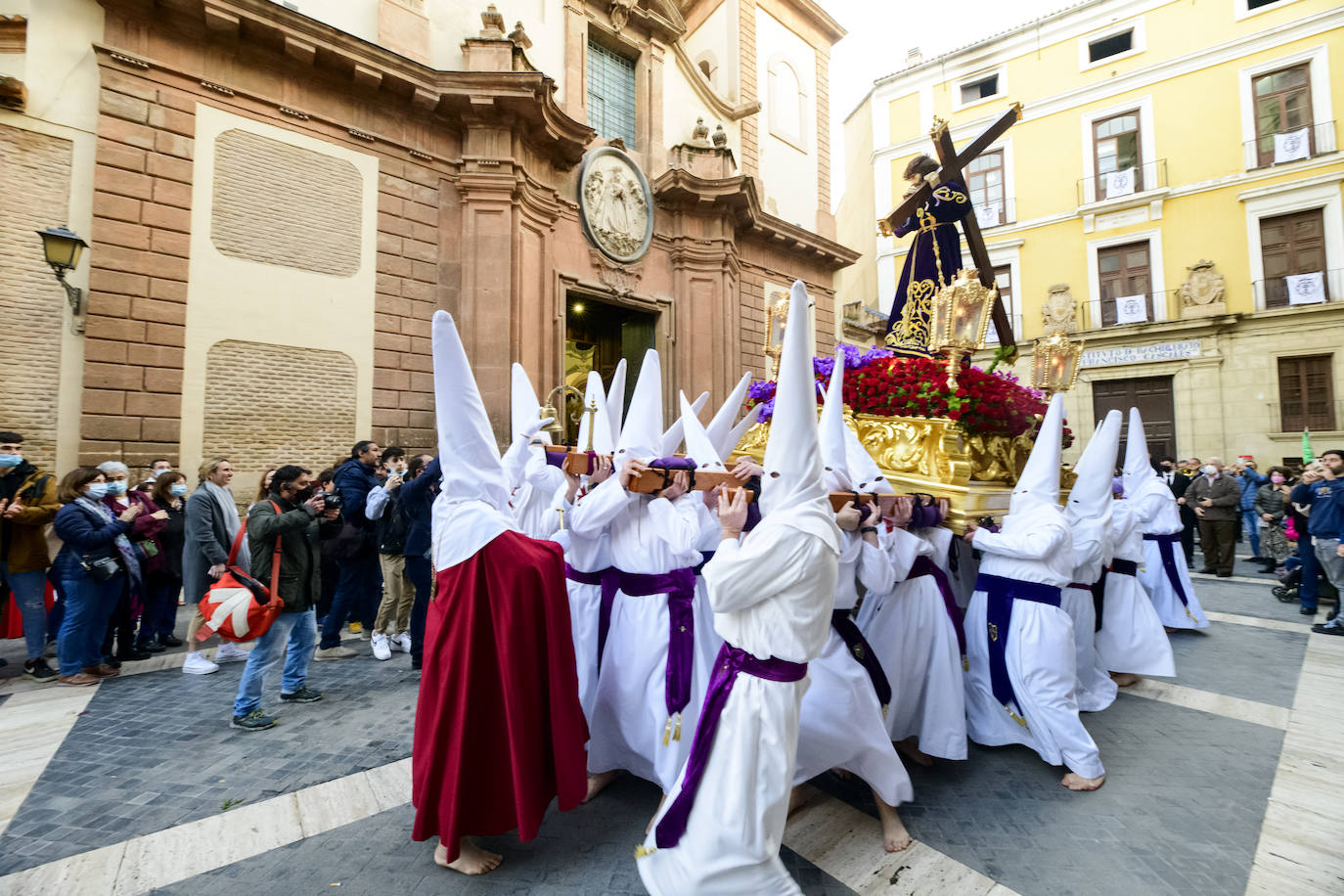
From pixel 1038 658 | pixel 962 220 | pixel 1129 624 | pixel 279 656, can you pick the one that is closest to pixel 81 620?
pixel 279 656

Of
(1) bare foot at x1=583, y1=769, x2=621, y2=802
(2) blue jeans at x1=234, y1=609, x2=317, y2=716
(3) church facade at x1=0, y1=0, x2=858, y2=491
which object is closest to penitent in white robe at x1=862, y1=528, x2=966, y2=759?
(1) bare foot at x1=583, y1=769, x2=621, y2=802

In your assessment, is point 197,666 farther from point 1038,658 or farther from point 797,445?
point 1038,658

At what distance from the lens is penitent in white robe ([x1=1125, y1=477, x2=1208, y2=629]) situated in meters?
6.54

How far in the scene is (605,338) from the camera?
14141 mm

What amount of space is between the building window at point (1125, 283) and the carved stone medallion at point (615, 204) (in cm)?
1522

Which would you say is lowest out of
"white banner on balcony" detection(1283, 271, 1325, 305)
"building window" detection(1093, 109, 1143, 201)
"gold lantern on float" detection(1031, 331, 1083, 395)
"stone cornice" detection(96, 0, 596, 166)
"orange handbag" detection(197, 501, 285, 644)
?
"orange handbag" detection(197, 501, 285, 644)

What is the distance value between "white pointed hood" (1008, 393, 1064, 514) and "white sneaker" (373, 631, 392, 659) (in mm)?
5105

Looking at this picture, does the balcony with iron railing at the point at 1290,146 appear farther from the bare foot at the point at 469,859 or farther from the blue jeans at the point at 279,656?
the blue jeans at the point at 279,656

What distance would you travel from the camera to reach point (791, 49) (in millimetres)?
16453

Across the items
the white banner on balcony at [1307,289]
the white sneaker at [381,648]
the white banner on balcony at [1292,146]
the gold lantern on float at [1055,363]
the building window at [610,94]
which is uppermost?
the white banner on balcony at [1292,146]

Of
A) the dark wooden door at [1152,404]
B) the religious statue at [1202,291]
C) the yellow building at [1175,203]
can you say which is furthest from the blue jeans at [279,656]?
the religious statue at [1202,291]

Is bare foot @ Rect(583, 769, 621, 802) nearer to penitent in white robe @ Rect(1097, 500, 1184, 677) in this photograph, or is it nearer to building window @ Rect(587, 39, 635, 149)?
penitent in white robe @ Rect(1097, 500, 1184, 677)

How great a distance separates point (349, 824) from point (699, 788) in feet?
5.95

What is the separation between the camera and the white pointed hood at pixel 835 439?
3.17m
